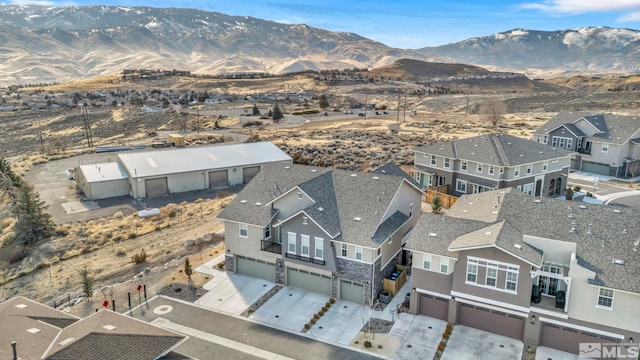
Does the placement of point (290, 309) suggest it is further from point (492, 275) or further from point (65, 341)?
point (65, 341)

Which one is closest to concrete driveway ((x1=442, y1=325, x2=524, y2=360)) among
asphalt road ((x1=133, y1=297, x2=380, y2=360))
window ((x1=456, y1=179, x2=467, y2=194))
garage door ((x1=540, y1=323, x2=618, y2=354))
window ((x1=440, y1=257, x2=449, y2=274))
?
garage door ((x1=540, y1=323, x2=618, y2=354))

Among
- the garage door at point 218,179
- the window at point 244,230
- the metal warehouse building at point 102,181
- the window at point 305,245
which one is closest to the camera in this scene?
the window at point 305,245

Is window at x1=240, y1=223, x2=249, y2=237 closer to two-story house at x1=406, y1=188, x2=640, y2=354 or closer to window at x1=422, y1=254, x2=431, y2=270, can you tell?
two-story house at x1=406, y1=188, x2=640, y2=354

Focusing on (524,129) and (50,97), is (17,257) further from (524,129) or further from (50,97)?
(50,97)

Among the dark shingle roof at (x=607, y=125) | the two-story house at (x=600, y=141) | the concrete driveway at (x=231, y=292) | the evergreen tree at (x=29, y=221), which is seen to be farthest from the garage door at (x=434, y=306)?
the dark shingle roof at (x=607, y=125)

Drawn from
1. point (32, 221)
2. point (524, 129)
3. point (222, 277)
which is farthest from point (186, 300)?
point (524, 129)

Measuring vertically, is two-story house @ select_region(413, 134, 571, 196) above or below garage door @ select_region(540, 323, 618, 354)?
above

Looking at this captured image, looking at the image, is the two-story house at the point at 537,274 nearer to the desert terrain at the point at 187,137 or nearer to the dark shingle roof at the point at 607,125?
the desert terrain at the point at 187,137
